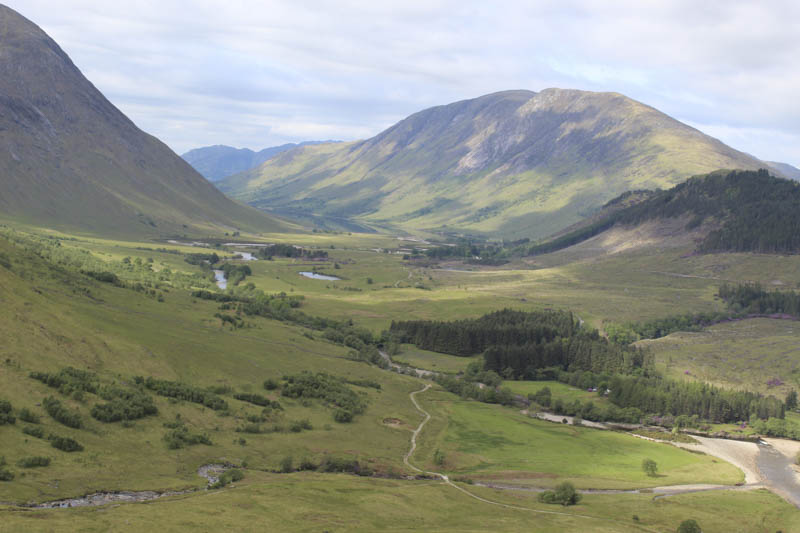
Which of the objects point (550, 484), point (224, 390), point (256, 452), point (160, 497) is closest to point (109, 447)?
point (160, 497)

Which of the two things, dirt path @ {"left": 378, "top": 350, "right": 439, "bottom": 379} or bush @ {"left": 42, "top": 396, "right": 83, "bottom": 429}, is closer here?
bush @ {"left": 42, "top": 396, "right": 83, "bottom": 429}

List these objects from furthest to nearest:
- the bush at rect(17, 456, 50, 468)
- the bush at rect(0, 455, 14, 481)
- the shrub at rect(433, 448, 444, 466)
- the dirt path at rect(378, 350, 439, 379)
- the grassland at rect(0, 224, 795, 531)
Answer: the dirt path at rect(378, 350, 439, 379) → the shrub at rect(433, 448, 444, 466) → the grassland at rect(0, 224, 795, 531) → the bush at rect(17, 456, 50, 468) → the bush at rect(0, 455, 14, 481)

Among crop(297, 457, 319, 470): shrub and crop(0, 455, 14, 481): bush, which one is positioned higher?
crop(0, 455, 14, 481): bush

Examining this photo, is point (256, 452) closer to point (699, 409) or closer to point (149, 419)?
point (149, 419)

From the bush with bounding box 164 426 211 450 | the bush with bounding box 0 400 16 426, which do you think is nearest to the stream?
the bush with bounding box 164 426 211 450

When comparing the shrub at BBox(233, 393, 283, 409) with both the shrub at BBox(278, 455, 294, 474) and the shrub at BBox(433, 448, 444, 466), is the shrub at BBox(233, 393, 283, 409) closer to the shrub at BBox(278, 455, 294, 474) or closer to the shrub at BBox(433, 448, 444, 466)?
the shrub at BBox(278, 455, 294, 474)

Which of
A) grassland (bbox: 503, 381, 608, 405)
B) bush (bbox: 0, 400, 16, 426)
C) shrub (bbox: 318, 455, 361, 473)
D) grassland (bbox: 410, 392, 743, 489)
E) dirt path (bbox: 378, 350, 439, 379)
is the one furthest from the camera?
dirt path (bbox: 378, 350, 439, 379)

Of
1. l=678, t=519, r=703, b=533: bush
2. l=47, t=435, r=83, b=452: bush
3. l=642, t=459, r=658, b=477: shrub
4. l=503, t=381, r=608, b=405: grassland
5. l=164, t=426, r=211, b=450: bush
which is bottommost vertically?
l=503, t=381, r=608, b=405: grassland

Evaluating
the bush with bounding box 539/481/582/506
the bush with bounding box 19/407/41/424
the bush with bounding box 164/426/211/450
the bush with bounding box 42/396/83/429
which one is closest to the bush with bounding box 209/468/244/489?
the bush with bounding box 164/426/211/450
